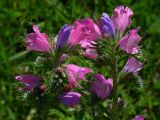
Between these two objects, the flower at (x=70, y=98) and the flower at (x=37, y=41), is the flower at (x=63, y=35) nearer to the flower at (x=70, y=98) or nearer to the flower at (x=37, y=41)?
the flower at (x=37, y=41)

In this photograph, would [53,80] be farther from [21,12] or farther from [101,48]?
[21,12]

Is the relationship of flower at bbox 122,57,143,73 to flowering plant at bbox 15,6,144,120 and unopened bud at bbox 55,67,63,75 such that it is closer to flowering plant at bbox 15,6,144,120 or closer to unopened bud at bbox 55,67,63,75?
flowering plant at bbox 15,6,144,120

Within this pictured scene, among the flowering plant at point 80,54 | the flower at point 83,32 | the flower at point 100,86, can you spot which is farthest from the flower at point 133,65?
the flower at point 83,32

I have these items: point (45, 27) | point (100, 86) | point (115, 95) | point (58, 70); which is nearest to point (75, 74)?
point (58, 70)

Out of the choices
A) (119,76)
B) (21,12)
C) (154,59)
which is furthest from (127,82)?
(21,12)

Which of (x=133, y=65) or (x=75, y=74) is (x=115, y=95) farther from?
(x=75, y=74)
